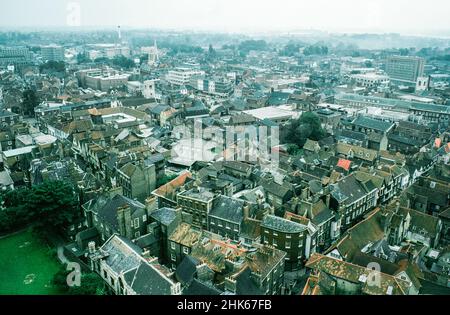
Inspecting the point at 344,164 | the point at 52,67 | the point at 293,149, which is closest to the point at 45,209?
the point at 344,164

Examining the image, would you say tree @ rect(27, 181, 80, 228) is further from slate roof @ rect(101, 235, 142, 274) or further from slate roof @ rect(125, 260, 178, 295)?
slate roof @ rect(125, 260, 178, 295)

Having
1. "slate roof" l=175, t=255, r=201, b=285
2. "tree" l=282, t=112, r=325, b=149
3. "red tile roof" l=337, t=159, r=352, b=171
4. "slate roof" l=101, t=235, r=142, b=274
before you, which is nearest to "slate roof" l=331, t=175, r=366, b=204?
"red tile roof" l=337, t=159, r=352, b=171

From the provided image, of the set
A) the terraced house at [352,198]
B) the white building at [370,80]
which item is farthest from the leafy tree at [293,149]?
the white building at [370,80]

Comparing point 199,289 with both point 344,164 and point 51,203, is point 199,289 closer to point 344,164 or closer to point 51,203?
point 51,203

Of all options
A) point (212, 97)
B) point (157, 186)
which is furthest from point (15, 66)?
point (157, 186)
